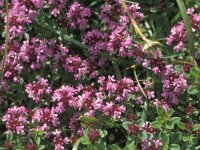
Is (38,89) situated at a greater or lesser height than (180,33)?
lesser

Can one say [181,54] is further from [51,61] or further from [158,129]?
[51,61]

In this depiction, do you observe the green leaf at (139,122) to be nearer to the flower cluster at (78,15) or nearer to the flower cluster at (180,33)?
the flower cluster at (180,33)

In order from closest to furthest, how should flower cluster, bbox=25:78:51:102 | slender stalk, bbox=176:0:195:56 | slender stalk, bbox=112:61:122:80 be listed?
slender stalk, bbox=176:0:195:56, flower cluster, bbox=25:78:51:102, slender stalk, bbox=112:61:122:80

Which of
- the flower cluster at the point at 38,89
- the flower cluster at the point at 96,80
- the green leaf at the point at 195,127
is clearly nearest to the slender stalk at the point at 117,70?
the flower cluster at the point at 96,80

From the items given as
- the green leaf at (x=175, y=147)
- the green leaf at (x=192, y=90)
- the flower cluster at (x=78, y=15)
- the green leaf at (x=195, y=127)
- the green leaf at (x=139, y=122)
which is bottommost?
the green leaf at (x=175, y=147)

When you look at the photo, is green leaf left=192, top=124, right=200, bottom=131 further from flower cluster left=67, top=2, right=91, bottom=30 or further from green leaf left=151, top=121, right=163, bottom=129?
flower cluster left=67, top=2, right=91, bottom=30

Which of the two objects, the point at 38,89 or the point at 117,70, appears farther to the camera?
the point at 117,70

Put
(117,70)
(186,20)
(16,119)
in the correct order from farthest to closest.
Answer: (117,70), (16,119), (186,20)

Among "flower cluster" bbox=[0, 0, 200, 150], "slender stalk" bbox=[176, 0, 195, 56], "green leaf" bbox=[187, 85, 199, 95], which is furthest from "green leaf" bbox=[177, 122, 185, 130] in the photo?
"slender stalk" bbox=[176, 0, 195, 56]

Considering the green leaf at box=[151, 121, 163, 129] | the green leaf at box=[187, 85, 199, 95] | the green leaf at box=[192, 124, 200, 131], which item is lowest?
the green leaf at box=[192, 124, 200, 131]

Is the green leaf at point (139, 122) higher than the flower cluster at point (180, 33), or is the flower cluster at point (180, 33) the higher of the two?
the flower cluster at point (180, 33)

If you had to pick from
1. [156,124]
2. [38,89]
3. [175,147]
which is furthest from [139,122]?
[38,89]

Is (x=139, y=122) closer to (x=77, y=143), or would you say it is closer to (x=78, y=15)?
(x=77, y=143)
